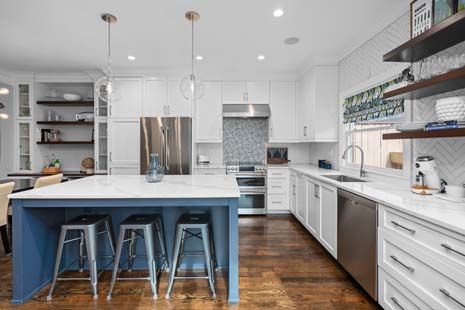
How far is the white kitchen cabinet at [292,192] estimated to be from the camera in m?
4.12

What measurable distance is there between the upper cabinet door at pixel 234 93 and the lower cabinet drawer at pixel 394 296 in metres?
3.56

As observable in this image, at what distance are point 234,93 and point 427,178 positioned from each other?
133 inches

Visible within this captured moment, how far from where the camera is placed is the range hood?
4.56 m

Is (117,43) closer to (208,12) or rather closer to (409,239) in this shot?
(208,12)

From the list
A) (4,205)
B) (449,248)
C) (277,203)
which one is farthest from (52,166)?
(449,248)

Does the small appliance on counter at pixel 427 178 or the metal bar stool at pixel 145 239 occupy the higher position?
the small appliance on counter at pixel 427 178

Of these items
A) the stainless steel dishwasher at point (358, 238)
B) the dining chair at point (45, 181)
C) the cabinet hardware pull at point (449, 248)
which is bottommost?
the stainless steel dishwasher at point (358, 238)

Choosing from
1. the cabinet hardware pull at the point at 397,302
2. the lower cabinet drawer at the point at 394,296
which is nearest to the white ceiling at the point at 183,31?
the lower cabinet drawer at the point at 394,296

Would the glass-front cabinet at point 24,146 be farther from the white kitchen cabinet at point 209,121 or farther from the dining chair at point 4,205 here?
the white kitchen cabinet at point 209,121

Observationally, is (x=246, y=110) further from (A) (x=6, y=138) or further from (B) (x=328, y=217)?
(A) (x=6, y=138)

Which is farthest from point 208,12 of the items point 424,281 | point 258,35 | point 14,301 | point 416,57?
point 14,301

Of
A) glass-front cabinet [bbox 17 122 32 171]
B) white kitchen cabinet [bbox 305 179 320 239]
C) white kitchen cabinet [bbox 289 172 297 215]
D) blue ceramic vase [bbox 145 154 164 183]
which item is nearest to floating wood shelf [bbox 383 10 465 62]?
white kitchen cabinet [bbox 305 179 320 239]

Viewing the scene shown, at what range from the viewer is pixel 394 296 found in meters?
1.66

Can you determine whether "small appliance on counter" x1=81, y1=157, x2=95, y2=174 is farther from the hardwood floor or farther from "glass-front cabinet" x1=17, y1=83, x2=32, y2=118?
the hardwood floor
